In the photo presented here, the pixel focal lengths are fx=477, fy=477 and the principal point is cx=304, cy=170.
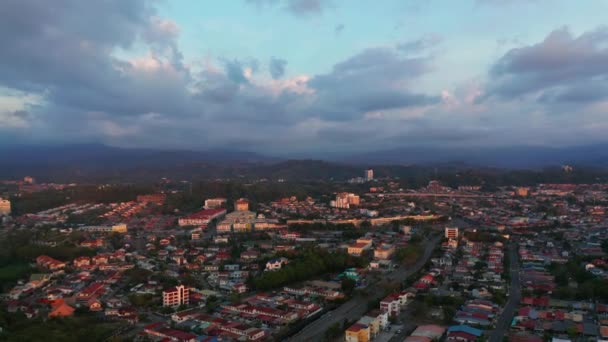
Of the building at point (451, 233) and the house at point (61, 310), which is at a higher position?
the building at point (451, 233)

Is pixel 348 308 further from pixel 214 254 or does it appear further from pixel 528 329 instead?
pixel 214 254

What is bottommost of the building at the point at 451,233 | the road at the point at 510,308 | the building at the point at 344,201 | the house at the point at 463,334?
the road at the point at 510,308

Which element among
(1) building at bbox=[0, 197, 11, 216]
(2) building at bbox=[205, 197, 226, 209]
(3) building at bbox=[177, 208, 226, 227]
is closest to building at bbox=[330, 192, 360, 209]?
(2) building at bbox=[205, 197, 226, 209]

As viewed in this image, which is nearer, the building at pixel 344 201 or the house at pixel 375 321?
the house at pixel 375 321

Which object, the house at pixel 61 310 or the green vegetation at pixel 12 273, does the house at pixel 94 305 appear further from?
the green vegetation at pixel 12 273

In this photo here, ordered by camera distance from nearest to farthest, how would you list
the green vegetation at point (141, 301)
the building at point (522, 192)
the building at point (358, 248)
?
1. the green vegetation at point (141, 301)
2. the building at point (358, 248)
3. the building at point (522, 192)

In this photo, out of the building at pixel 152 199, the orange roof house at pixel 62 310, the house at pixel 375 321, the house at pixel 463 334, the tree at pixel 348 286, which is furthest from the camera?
the building at pixel 152 199

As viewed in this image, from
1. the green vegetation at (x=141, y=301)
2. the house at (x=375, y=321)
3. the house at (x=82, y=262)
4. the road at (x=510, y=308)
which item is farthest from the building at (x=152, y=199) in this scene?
the house at (x=375, y=321)
